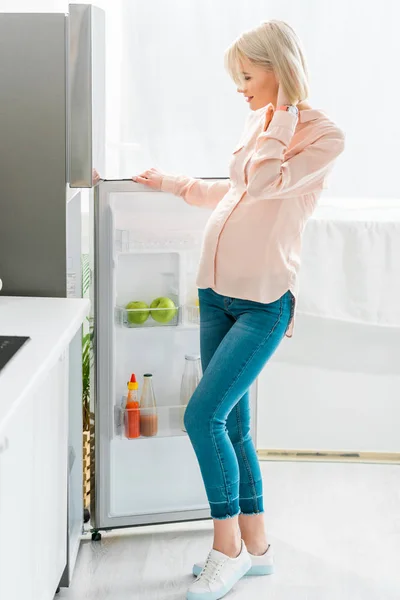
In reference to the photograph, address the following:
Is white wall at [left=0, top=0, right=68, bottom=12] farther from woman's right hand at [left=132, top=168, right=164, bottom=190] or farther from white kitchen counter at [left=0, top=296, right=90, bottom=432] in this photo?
white kitchen counter at [left=0, top=296, right=90, bottom=432]

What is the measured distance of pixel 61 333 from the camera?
1.72 meters

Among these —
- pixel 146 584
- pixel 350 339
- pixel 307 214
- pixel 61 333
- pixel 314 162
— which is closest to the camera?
pixel 61 333

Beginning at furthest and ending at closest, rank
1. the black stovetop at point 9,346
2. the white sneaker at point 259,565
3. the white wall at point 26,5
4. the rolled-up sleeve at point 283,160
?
the white wall at point 26,5 < the white sneaker at point 259,565 < the rolled-up sleeve at point 283,160 < the black stovetop at point 9,346

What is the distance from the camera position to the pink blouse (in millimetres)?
1968

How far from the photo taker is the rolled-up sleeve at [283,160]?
6.40 ft

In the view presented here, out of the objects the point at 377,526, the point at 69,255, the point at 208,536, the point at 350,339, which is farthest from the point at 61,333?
the point at 350,339

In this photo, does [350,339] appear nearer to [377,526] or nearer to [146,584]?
[377,526]

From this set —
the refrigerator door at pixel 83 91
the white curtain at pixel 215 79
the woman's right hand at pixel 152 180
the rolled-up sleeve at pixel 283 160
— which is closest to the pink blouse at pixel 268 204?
the rolled-up sleeve at pixel 283 160

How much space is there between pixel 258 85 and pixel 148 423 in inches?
41.4

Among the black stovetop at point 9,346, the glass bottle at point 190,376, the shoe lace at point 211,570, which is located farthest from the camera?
the glass bottle at point 190,376

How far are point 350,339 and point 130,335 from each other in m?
0.96

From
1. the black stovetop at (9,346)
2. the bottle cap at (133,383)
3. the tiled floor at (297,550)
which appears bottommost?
the tiled floor at (297,550)

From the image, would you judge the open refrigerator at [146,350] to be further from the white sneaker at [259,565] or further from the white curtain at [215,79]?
the white curtain at [215,79]

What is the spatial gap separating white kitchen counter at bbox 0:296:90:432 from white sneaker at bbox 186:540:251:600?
76 centimetres
